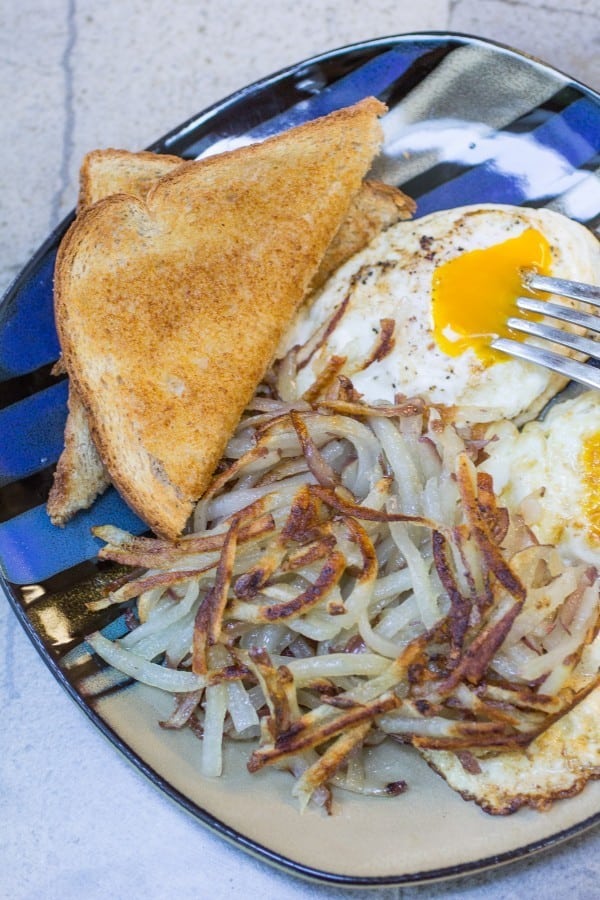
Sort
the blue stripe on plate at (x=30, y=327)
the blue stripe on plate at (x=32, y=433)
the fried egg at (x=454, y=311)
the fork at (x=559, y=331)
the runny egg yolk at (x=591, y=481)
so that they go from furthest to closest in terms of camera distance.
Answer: the blue stripe on plate at (x=30, y=327)
the blue stripe on plate at (x=32, y=433)
the fried egg at (x=454, y=311)
the fork at (x=559, y=331)
the runny egg yolk at (x=591, y=481)

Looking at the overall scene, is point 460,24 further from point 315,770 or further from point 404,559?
point 315,770

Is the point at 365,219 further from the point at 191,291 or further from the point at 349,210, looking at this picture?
the point at 191,291

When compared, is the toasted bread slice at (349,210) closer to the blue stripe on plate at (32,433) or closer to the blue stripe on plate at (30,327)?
the blue stripe on plate at (32,433)

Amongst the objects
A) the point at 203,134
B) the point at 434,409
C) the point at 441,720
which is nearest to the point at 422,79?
the point at 203,134

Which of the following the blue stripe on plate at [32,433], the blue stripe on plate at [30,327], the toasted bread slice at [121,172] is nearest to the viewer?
the blue stripe on plate at [32,433]

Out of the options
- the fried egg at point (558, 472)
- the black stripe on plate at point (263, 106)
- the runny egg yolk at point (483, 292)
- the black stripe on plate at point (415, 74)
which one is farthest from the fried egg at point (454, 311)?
the black stripe on plate at point (263, 106)

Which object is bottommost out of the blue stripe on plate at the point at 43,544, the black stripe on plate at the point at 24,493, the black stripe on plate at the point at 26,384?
the blue stripe on plate at the point at 43,544
